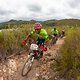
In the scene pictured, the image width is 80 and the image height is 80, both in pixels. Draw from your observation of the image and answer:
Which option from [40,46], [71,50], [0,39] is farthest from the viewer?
[0,39]

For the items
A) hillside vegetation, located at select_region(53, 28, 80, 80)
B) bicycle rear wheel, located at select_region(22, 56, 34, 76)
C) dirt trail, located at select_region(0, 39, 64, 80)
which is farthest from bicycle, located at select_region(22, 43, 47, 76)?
hillside vegetation, located at select_region(53, 28, 80, 80)

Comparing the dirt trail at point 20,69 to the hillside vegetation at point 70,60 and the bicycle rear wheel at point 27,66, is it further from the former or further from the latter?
the hillside vegetation at point 70,60

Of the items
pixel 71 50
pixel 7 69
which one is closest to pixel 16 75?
pixel 7 69

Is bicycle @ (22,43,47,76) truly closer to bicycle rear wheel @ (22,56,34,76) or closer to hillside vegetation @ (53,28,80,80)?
bicycle rear wheel @ (22,56,34,76)

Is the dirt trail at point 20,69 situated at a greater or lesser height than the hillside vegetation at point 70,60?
lesser

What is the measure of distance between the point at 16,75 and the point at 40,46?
1.98m

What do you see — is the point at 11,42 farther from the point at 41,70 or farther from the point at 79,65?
the point at 79,65

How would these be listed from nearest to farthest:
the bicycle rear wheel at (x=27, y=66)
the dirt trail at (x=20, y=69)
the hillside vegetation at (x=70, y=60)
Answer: the hillside vegetation at (x=70, y=60) < the dirt trail at (x=20, y=69) < the bicycle rear wheel at (x=27, y=66)

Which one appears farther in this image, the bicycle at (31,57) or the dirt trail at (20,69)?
the bicycle at (31,57)

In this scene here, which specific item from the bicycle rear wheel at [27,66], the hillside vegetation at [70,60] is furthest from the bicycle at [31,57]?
the hillside vegetation at [70,60]

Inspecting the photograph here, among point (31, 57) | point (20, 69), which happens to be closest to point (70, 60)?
point (31, 57)

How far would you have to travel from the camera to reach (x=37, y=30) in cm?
1145

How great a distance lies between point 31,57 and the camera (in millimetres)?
10641

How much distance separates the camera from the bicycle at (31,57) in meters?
10.2
